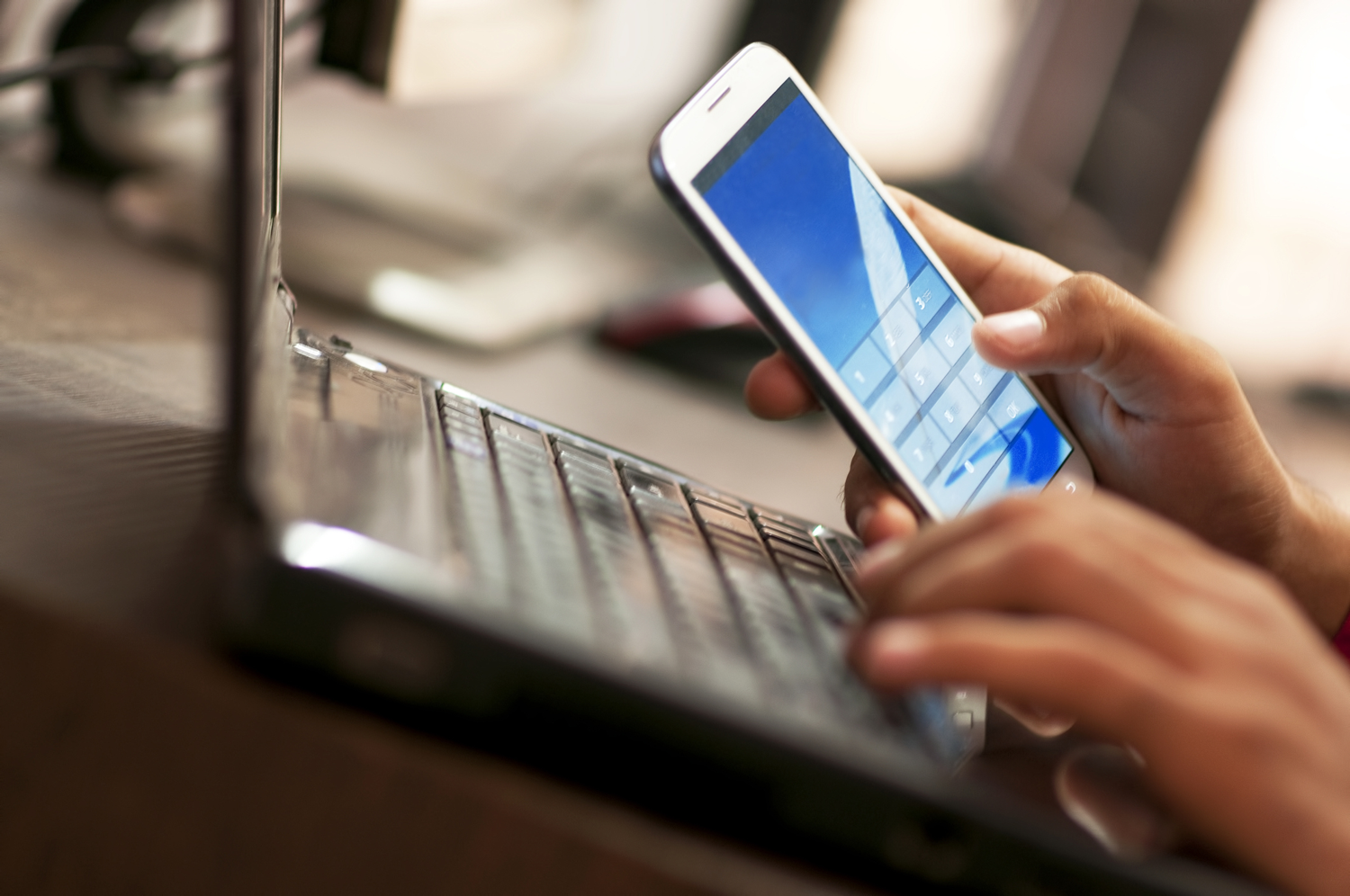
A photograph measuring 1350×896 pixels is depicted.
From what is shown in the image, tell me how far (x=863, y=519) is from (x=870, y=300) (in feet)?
0.31

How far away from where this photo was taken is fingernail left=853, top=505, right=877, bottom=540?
1.40 feet

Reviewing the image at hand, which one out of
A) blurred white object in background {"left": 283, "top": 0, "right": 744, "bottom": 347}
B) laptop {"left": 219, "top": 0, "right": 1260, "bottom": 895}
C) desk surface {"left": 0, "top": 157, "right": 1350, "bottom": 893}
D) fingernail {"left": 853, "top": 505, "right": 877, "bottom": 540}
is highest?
laptop {"left": 219, "top": 0, "right": 1260, "bottom": 895}

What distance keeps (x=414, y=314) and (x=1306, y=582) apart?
551 millimetres

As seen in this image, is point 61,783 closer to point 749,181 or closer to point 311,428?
point 311,428

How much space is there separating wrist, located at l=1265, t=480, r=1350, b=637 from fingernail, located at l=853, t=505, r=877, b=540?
8.6 inches

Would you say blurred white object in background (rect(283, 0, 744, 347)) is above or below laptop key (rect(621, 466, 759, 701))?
below

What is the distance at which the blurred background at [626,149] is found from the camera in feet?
2.35

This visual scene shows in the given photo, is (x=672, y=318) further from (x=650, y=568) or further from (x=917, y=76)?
(x=917, y=76)

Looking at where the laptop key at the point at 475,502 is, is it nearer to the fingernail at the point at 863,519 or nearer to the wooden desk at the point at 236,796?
the wooden desk at the point at 236,796

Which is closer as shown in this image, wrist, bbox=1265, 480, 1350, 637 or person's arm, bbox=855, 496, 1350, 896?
person's arm, bbox=855, 496, 1350, 896

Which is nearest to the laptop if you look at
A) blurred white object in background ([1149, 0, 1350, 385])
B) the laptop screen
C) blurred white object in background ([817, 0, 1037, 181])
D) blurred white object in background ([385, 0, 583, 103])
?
the laptop screen

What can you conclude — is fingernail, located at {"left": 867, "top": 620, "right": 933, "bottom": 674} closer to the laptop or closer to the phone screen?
the laptop

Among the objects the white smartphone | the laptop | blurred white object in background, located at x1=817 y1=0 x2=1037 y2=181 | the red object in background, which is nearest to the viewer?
the laptop

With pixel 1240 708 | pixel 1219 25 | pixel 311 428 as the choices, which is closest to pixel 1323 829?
pixel 1240 708
